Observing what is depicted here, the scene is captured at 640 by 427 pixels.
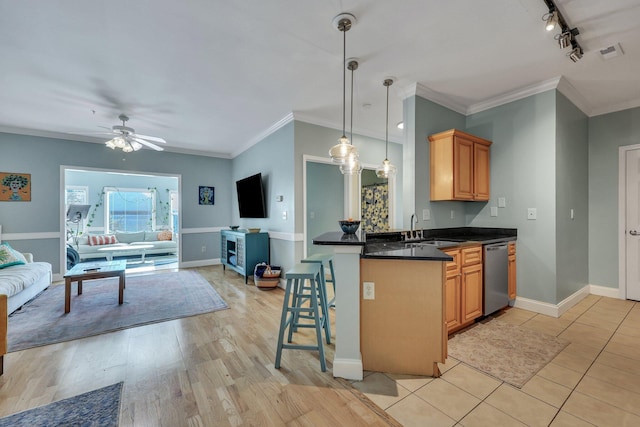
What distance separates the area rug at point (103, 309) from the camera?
8.84ft

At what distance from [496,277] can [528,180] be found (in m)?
1.27

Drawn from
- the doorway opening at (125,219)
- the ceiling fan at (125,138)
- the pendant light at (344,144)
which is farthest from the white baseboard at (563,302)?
the doorway opening at (125,219)

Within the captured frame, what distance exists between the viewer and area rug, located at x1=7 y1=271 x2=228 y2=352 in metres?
2.69

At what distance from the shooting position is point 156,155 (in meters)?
5.78

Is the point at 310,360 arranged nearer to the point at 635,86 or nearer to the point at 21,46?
the point at 21,46

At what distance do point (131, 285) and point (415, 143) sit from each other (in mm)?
4847

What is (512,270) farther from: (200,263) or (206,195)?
(206,195)

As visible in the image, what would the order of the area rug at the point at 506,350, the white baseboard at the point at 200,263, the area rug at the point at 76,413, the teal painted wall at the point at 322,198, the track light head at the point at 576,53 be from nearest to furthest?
1. the area rug at the point at 76,413
2. the area rug at the point at 506,350
3. the track light head at the point at 576,53
4. the teal painted wall at the point at 322,198
5. the white baseboard at the point at 200,263

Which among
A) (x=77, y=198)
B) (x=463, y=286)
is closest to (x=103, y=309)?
(x=463, y=286)

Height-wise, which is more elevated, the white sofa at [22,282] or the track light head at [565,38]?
the track light head at [565,38]

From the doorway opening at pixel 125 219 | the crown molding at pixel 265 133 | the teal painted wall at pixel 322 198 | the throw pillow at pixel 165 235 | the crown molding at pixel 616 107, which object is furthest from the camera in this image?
the throw pillow at pixel 165 235

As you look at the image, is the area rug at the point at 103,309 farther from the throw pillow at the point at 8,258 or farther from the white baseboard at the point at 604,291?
the white baseboard at the point at 604,291

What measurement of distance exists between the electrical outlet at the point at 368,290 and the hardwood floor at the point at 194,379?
62 cm

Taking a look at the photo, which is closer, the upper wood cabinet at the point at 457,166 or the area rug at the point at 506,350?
the area rug at the point at 506,350
